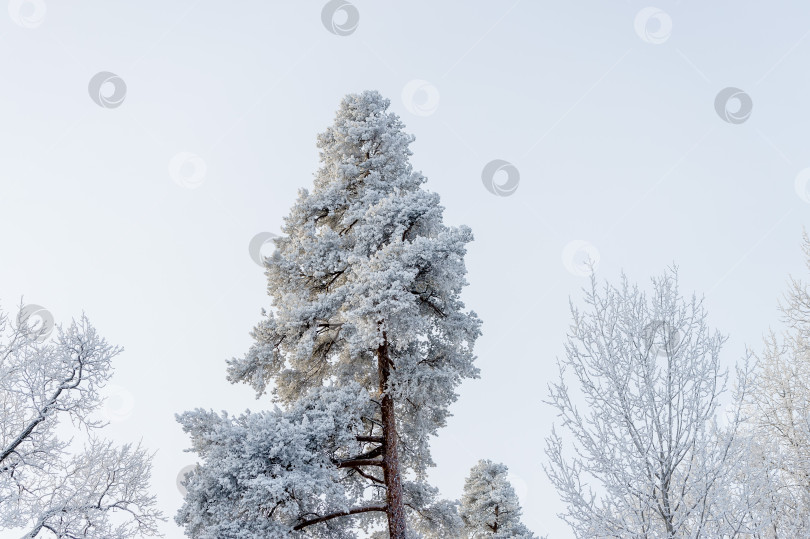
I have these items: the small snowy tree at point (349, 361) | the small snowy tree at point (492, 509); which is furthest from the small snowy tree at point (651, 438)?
the small snowy tree at point (492, 509)

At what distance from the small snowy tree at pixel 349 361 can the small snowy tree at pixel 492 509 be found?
6617 millimetres

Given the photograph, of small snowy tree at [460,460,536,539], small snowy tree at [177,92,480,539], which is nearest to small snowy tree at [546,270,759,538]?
small snowy tree at [177,92,480,539]

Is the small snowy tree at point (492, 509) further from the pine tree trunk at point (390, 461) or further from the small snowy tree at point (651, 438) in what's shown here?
the small snowy tree at point (651, 438)

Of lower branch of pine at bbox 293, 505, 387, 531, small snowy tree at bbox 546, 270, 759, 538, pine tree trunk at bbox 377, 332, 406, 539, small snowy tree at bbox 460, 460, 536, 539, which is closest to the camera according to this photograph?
small snowy tree at bbox 546, 270, 759, 538

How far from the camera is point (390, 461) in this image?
10242 millimetres

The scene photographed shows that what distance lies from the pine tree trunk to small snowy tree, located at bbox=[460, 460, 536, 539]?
810 cm

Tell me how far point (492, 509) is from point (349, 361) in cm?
921

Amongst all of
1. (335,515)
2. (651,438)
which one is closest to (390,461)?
(335,515)

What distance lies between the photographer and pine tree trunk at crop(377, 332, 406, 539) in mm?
9766

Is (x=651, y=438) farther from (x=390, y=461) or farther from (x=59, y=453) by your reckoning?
(x=59, y=453)

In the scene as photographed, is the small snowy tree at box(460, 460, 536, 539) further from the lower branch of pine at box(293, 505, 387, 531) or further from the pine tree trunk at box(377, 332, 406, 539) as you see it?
the lower branch of pine at box(293, 505, 387, 531)

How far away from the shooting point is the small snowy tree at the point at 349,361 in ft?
28.5

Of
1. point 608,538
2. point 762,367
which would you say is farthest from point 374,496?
point 762,367

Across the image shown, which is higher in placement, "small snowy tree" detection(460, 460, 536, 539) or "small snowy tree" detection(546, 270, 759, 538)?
"small snowy tree" detection(460, 460, 536, 539)
